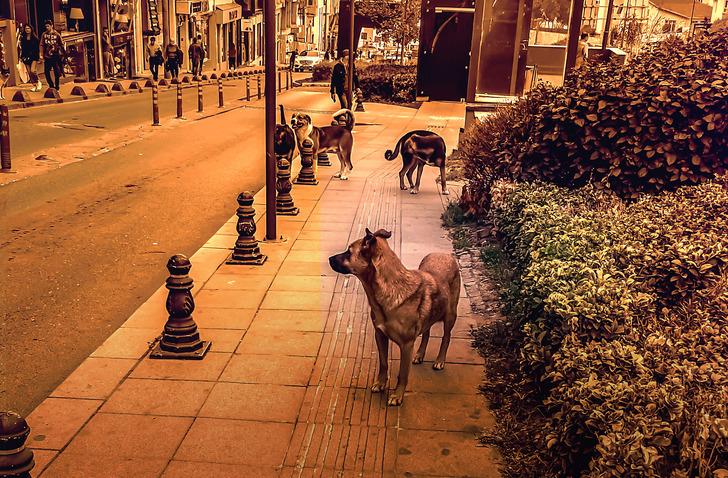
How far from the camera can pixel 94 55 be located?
39.5m

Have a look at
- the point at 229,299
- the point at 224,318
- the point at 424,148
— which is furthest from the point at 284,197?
the point at 224,318

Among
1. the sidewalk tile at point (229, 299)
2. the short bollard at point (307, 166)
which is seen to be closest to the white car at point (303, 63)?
the short bollard at point (307, 166)

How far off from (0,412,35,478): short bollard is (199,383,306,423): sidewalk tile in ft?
6.07

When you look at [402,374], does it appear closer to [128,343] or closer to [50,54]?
[128,343]

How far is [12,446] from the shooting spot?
339 cm

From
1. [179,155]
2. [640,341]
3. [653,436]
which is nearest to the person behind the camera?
[653,436]

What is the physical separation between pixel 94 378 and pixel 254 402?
136 cm

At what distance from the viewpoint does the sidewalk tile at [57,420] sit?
4.86 m

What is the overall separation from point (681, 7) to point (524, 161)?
61790 mm

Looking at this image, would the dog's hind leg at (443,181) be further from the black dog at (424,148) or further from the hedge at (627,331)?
the hedge at (627,331)

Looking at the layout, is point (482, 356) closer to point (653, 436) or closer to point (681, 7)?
point (653, 436)

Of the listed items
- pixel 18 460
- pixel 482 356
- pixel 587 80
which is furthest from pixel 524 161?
pixel 18 460

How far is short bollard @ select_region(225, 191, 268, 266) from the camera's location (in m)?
8.92

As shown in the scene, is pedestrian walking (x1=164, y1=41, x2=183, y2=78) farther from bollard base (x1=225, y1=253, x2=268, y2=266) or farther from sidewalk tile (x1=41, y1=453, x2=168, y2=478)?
sidewalk tile (x1=41, y1=453, x2=168, y2=478)
